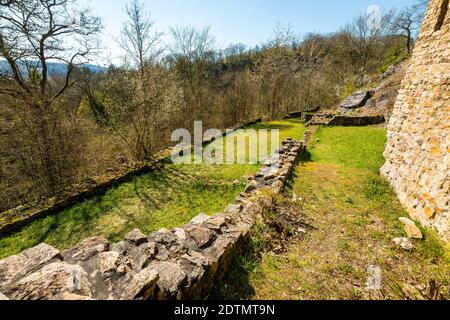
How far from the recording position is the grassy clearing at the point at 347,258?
261cm

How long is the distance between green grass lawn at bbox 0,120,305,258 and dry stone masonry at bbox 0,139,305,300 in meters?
2.02

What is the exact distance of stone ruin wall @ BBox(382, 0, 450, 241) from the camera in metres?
3.65

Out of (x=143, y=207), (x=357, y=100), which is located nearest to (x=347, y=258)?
(x=143, y=207)

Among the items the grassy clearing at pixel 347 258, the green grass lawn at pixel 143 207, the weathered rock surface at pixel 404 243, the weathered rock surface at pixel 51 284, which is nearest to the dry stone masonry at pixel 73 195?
the green grass lawn at pixel 143 207

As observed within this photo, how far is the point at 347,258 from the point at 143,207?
4573 mm

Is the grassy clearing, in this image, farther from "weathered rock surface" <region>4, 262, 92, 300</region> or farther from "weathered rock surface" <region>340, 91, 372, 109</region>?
"weathered rock surface" <region>340, 91, 372, 109</region>

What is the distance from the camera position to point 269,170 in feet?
21.5

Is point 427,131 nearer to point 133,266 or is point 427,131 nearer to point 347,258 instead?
point 347,258

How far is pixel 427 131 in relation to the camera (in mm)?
4309

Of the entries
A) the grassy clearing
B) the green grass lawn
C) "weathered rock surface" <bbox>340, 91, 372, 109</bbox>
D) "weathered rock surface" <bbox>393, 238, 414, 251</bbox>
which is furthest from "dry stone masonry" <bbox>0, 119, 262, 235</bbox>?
"weathered rock surface" <bbox>340, 91, 372, 109</bbox>

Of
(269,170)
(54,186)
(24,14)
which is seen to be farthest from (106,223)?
(24,14)

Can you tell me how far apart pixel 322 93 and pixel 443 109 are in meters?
20.2

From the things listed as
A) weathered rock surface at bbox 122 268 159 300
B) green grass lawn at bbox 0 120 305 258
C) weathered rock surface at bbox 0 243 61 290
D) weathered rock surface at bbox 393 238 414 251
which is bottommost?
green grass lawn at bbox 0 120 305 258
